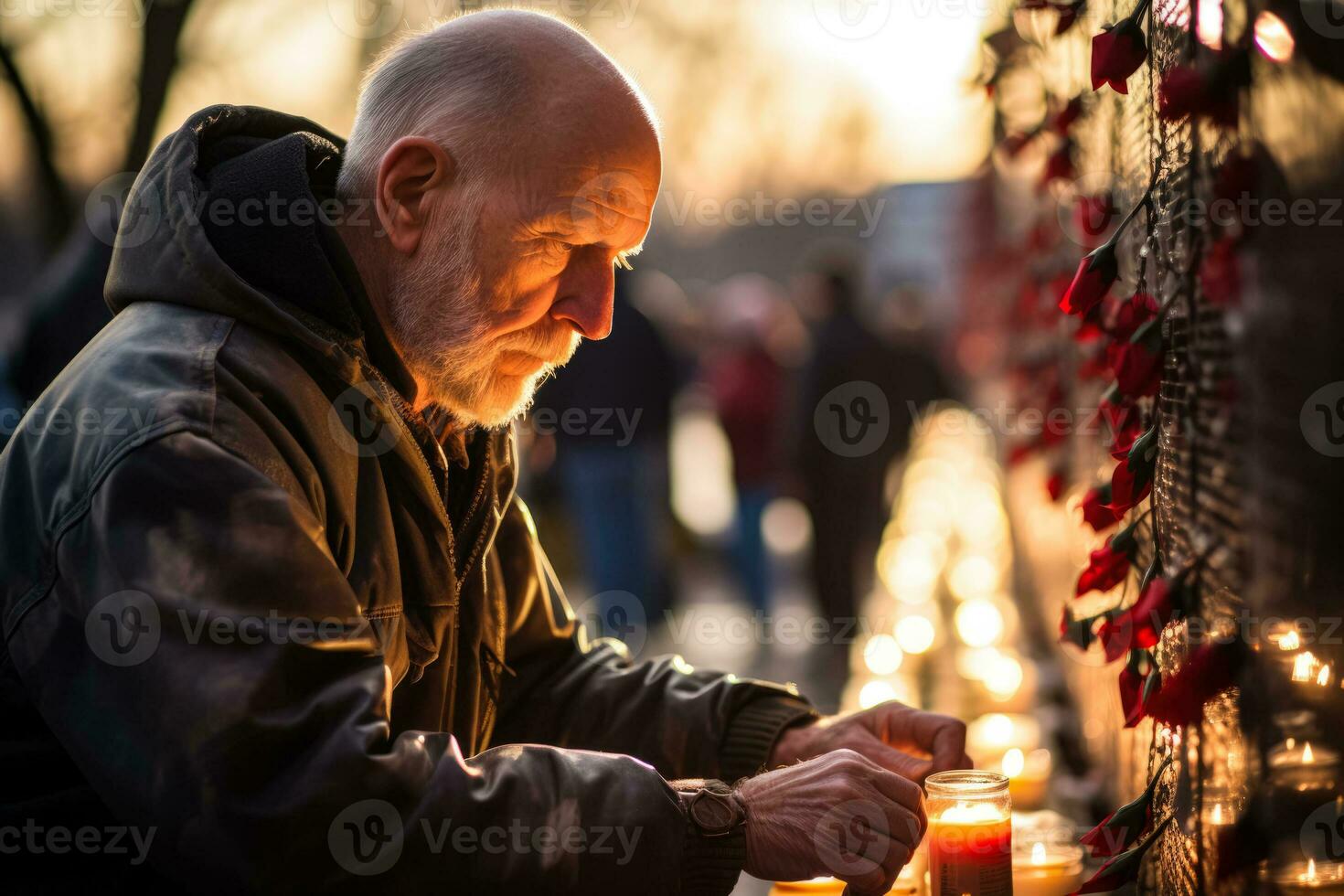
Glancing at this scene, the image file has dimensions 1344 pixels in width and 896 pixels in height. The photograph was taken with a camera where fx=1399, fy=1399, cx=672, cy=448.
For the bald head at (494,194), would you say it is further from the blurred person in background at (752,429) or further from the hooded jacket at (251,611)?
the blurred person in background at (752,429)

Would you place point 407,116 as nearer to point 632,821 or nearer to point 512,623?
point 512,623

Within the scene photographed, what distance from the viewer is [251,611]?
164 centimetres

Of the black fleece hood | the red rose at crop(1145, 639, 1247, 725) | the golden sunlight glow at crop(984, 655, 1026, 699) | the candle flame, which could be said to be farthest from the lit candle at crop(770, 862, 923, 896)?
the golden sunlight glow at crop(984, 655, 1026, 699)

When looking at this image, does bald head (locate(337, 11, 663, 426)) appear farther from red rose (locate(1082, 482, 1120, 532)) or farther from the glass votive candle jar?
the glass votive candle jar

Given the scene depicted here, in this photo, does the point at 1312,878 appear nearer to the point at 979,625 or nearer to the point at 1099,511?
the point at 1099,511

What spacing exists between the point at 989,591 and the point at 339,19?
4.55m

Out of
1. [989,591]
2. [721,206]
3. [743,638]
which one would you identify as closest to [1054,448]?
[721,206]

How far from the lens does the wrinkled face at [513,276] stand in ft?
7.16

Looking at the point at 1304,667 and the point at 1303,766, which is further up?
the point at 1304,667

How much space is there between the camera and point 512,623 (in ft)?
8.61

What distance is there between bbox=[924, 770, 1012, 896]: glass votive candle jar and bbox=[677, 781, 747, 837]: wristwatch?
0.27 metres

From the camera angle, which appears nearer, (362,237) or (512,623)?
(362,237)

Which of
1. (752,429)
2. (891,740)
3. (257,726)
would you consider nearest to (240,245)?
(257,726)

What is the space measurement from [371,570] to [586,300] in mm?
573
